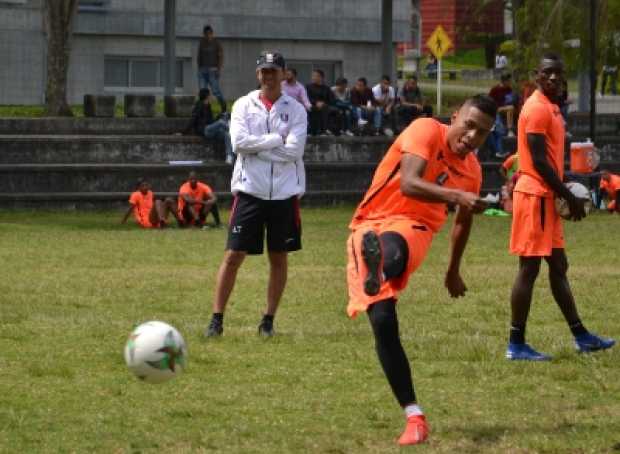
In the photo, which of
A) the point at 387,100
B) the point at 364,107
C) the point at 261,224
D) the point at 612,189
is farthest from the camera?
the point at 387,100

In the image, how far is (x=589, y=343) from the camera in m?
10.9

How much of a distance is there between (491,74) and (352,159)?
27.2 m

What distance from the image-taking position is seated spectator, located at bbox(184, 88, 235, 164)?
30641 millimetres

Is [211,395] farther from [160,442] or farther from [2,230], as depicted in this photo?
[2,230]

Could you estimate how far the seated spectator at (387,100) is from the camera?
1303 inches

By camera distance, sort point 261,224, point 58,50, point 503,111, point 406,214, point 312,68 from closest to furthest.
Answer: point 406,214 → point 261,224 → point 503,111 → point 58,50 → point 312,68

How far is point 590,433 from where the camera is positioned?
8.13 m

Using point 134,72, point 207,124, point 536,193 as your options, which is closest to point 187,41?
point 134,72

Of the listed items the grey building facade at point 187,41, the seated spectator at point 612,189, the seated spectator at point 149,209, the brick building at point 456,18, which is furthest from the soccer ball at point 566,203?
the brick building at point 456,18

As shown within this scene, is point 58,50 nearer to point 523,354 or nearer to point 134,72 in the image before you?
point 134,72

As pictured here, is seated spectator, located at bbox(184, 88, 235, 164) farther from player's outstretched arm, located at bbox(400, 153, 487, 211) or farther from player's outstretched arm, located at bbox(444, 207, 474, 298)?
player's outstretched arm, located at bbox(400, 153, 487, 211)

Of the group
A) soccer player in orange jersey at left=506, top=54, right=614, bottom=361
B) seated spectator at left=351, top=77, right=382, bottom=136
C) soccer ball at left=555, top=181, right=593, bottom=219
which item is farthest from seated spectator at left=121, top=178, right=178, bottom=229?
soccer ball at left=555, top=181, right=593, bottom=219

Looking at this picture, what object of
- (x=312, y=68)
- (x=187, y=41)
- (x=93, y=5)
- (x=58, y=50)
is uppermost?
(x=93, y=5)

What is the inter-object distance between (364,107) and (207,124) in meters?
3.71
